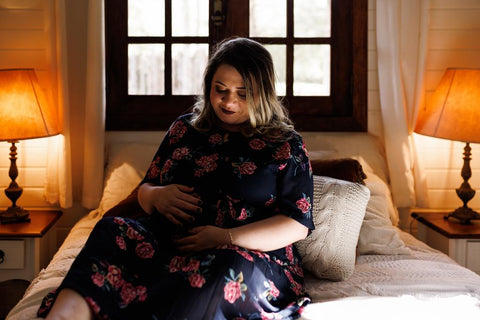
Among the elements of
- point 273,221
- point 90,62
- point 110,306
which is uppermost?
point 90,62

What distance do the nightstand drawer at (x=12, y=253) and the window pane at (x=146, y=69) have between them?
948 millimetres

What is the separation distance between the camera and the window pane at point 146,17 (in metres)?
3.17

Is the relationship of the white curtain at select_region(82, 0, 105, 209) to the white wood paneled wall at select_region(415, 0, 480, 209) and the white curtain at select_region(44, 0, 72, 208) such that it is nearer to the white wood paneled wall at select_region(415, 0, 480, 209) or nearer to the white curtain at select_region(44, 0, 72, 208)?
the white curtain at select_region(44, 0, 72, 208)

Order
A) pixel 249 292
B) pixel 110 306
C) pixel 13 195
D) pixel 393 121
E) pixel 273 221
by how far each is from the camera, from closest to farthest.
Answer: pixel 110 306
pixel 249 292
pixel 273 221
pixel 13 195
pixel 393 121

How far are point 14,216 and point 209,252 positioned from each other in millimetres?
1425

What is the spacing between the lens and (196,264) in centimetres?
171

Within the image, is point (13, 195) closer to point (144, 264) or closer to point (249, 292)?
point (144, 264)

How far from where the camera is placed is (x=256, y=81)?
208cm

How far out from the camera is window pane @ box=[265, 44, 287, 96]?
126 inches

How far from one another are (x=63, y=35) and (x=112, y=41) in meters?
0.26

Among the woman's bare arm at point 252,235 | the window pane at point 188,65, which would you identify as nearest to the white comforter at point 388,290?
the woman's bare arm at point 252,235

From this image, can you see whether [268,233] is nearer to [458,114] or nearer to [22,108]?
[458,114]

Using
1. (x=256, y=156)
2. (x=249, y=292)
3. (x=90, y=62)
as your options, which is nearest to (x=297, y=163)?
(x=256, y=156)

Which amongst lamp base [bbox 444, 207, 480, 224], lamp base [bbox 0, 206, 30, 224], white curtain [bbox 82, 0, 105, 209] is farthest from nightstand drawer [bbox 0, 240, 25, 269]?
lamp base [bbox 444, 207, 480, 224]
